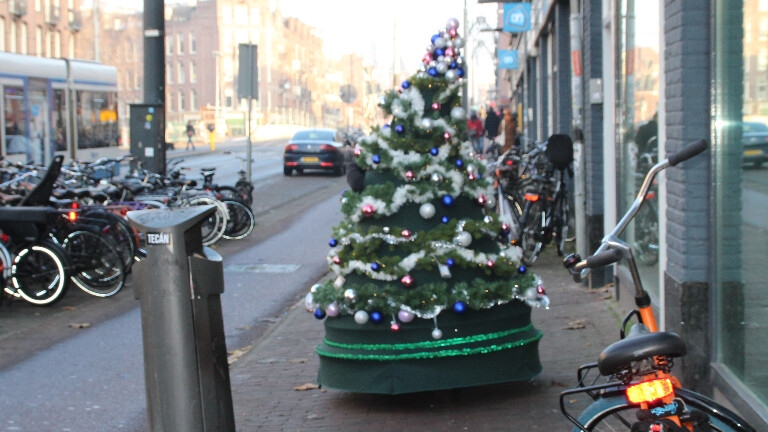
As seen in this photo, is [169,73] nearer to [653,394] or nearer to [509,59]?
[509,59]

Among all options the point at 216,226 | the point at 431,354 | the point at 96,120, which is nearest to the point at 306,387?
the point at 431,354

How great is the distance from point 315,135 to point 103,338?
25051 millimetres

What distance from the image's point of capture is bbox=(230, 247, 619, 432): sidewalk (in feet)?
18.3

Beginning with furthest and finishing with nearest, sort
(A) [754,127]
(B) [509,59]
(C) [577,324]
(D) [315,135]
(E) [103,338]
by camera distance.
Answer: (B) [509,59], (D) [315,135], (E) [103,338], (C) [577,324], (A) [754,127]

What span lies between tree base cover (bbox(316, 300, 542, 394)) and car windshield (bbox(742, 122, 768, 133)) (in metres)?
1.68

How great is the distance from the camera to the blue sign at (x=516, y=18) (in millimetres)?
23469

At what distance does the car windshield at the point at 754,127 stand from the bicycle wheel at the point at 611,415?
5.64ft

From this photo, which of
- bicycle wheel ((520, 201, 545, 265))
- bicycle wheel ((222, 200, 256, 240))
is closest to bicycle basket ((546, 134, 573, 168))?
bicycle wheel ((520, 201, 545, 265))

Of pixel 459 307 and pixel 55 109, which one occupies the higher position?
pixel 55 109

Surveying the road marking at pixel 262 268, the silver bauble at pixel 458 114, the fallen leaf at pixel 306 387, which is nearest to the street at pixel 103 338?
the road marking at pixel 262 268

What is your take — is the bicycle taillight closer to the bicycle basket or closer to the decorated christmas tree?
the decorated christmas tree

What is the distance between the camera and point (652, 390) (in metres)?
3.26

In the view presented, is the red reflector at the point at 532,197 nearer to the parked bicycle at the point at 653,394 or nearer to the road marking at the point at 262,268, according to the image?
the road marking at the point at 262,268

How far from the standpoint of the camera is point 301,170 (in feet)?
105
